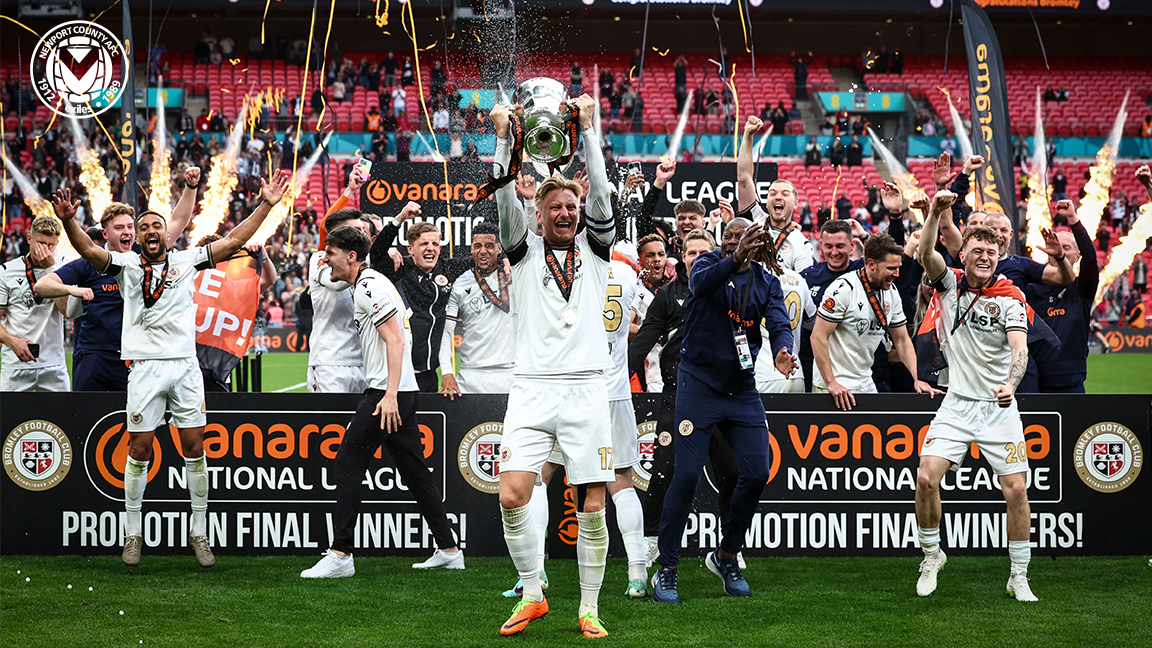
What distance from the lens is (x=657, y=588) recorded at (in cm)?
601

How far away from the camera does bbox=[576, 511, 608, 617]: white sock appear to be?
523cm

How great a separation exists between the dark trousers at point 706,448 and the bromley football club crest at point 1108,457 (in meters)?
2.70

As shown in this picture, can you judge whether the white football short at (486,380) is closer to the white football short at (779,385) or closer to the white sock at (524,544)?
the white football short at (779,385)

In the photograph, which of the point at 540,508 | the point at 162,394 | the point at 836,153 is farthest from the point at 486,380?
the point at 836,153

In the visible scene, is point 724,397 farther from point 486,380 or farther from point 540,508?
point 486,380

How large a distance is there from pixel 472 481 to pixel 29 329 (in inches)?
171

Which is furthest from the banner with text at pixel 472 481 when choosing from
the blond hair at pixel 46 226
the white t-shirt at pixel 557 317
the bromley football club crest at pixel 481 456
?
the white t-shirt at pixel 557 317

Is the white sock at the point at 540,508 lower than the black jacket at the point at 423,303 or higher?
lower

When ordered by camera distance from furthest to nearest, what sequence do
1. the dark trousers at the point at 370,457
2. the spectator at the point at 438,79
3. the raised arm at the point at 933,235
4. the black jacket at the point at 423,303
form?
the spectator at the point at 438,79
the black jacket at the point at 423,303
the dark trousers at the point at 370,457
the raised arm at the point at 933,235

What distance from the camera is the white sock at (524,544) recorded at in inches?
204

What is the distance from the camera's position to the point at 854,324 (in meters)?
7.34

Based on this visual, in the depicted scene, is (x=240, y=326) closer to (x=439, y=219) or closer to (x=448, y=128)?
(x=439, y=219)

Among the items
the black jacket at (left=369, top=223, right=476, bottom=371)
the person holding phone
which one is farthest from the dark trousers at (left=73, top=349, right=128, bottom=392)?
the black jacket at (left=369, top=223, right=476, bottom=371)

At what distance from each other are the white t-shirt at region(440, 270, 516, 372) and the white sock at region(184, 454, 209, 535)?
6.09ft
